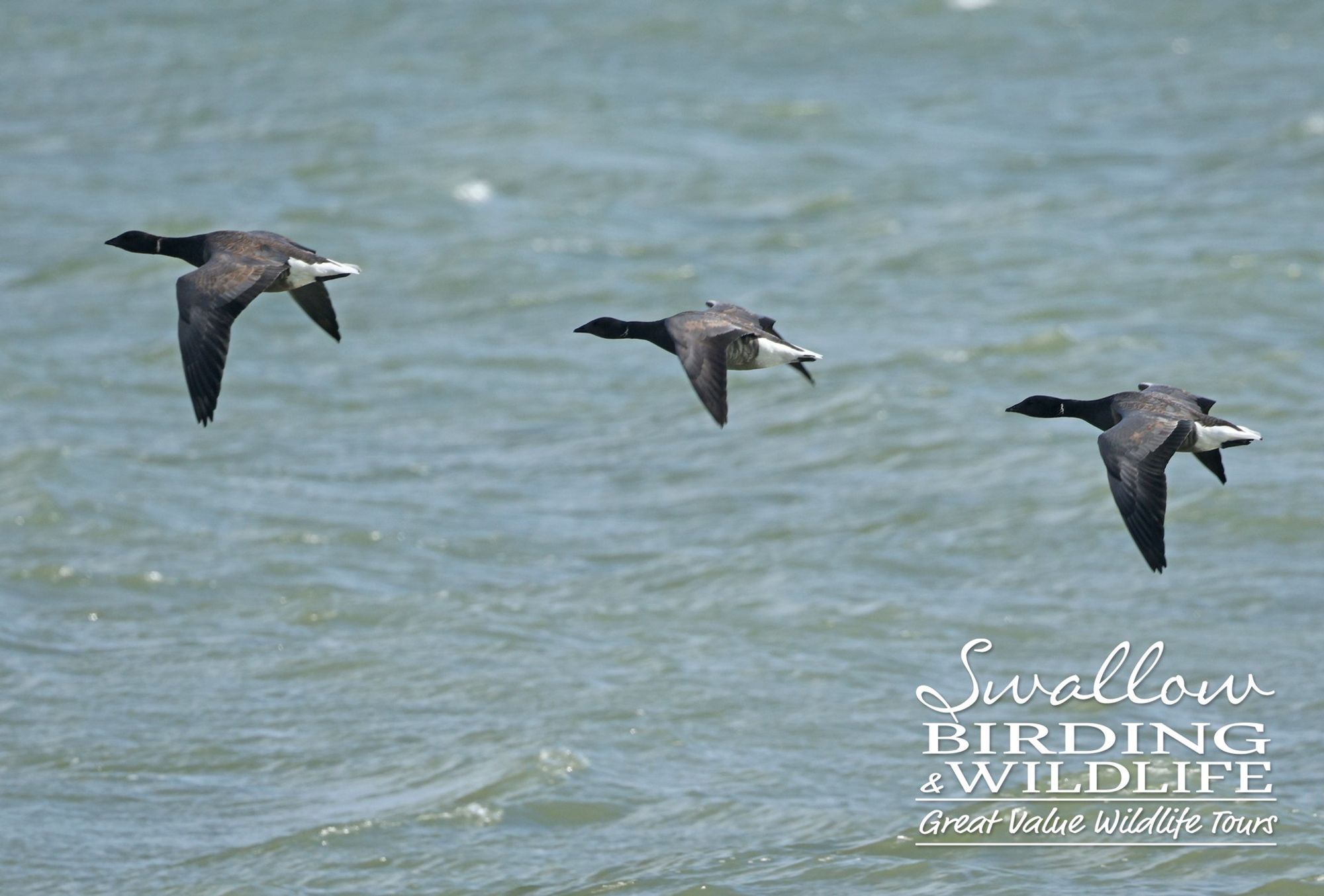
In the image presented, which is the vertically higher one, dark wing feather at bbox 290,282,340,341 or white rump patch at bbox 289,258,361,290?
white rump patch at bbox 289,258,361,290

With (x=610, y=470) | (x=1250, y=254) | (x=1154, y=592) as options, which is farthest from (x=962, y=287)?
(x=1154, y=592)

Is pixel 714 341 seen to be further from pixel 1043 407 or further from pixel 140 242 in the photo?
pixel 140 242

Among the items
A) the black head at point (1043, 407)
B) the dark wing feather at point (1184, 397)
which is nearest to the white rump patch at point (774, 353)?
the black head at point (1043, 407)

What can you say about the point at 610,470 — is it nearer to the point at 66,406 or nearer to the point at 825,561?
the point at 825,561

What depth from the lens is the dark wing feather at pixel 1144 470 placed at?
39.7 feet

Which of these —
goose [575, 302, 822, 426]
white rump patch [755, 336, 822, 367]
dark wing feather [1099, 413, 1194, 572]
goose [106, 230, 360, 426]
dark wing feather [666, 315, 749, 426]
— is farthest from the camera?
white rump patch [755, 336, 822, 367]

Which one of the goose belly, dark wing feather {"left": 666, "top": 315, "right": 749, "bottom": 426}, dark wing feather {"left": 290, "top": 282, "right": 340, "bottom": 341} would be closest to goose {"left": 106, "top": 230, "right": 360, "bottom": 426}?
dark wing feather {"left": 290, "top": 282, "right": 340, "bottom": 341}

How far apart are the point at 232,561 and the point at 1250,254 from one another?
17591mm

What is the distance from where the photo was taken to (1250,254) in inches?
1331

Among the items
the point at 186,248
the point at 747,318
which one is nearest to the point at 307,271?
the point at 186,248

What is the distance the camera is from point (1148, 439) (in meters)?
12.6

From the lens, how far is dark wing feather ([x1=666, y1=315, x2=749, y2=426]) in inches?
471

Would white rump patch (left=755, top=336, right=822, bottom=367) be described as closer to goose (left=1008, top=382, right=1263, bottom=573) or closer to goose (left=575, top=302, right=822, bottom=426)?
goose (left=575, top=302, right=822, bottom=426)

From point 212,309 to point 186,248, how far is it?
1.32 meters
